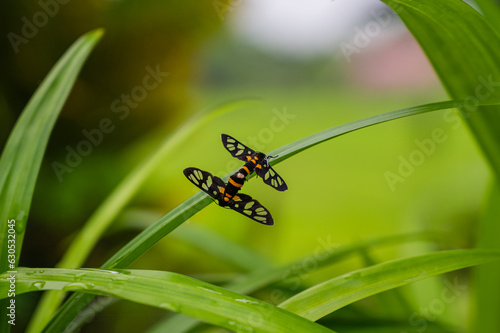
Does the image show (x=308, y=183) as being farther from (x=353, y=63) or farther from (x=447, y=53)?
(x=447, y=53)

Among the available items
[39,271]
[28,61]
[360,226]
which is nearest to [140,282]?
[39,271]

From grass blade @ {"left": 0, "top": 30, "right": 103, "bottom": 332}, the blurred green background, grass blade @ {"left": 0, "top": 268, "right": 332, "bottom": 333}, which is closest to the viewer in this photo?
grass blade @ {"left": 0, "top": 268, "right": 332, "bottom": 333}

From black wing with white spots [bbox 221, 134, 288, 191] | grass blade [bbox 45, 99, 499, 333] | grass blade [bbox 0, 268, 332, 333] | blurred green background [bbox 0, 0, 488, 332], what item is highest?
blurred green background [bbox 0, 0, 488, 332]

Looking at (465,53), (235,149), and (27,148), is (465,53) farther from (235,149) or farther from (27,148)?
(27,148)

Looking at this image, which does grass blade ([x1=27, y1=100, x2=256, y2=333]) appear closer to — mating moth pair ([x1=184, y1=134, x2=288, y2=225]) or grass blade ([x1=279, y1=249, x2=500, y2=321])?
mating moth pair ([x1=184, y1=134, x2=288, y2=225])

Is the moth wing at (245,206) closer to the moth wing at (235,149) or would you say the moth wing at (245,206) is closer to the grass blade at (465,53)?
the moth wing at (235,149)

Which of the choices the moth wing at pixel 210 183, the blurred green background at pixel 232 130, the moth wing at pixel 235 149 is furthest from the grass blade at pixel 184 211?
the blurred green background at pixel 232 130

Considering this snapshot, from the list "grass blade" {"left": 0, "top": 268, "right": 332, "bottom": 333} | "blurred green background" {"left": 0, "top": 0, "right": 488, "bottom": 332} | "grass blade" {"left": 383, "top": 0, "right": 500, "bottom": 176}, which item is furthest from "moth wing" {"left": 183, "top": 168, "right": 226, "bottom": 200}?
"blurred green background" {"left": 0, "top": 0, "right": 488, "bottom": 332}
